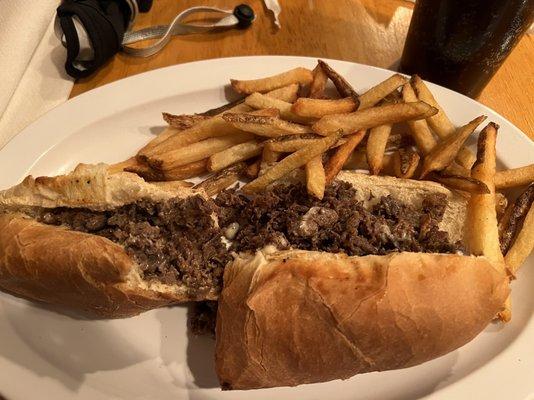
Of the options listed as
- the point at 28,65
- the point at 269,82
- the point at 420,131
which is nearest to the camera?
the point at 420,131

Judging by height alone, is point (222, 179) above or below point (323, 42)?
below

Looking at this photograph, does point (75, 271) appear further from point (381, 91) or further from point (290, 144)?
point (381, 91)

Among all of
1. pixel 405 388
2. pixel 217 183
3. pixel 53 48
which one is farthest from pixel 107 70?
pixel 405 388

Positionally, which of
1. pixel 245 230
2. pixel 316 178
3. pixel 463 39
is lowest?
pixel 245 230

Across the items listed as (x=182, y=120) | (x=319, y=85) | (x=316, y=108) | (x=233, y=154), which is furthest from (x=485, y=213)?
(x=182, y=120)

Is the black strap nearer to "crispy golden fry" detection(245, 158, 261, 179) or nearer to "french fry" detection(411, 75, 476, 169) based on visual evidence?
"crispy golden fry" detection(245, 158, 261, 179)

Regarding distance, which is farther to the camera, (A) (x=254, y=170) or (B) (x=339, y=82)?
(B) (x=339, y=82)

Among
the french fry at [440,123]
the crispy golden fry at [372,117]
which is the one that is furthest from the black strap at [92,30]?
the french fry at [440,123]
